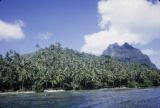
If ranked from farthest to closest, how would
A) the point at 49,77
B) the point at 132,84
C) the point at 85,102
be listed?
1. the point at 132,84
2. the point at 49,77
3. the point at 85,102

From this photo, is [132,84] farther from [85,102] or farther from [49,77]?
[85,102]

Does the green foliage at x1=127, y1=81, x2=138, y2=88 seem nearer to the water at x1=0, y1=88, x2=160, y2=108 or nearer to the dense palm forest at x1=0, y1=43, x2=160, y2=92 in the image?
the dense palm forest at x1=0, y1=43, x2=160, y2=92

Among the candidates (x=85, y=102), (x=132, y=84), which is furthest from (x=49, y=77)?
(x=85, y=102)

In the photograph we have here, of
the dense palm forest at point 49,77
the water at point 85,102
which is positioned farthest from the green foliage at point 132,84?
the water at point 85,102

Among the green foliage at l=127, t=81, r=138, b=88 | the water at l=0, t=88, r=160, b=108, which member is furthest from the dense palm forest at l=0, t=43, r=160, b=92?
the water at l=0, t=88, r=160, b=108

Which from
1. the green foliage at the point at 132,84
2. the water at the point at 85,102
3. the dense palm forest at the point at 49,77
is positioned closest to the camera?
the water at the point at 85,102

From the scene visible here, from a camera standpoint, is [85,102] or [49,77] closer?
[85,102]

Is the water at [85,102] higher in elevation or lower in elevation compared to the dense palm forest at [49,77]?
lower

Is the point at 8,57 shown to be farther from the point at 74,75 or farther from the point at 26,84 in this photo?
the point at 74,75

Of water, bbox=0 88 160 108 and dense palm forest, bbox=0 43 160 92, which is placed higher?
dense palm forest, bbox=0 43 160 92

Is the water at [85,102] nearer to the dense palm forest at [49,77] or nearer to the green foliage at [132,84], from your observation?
the dense palm forest at [49,77]

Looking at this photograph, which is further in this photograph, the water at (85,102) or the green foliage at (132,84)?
the green foliage at (132,84)

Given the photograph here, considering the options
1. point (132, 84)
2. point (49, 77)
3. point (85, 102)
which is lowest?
point (85, 102)

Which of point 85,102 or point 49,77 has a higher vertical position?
point 49,77
